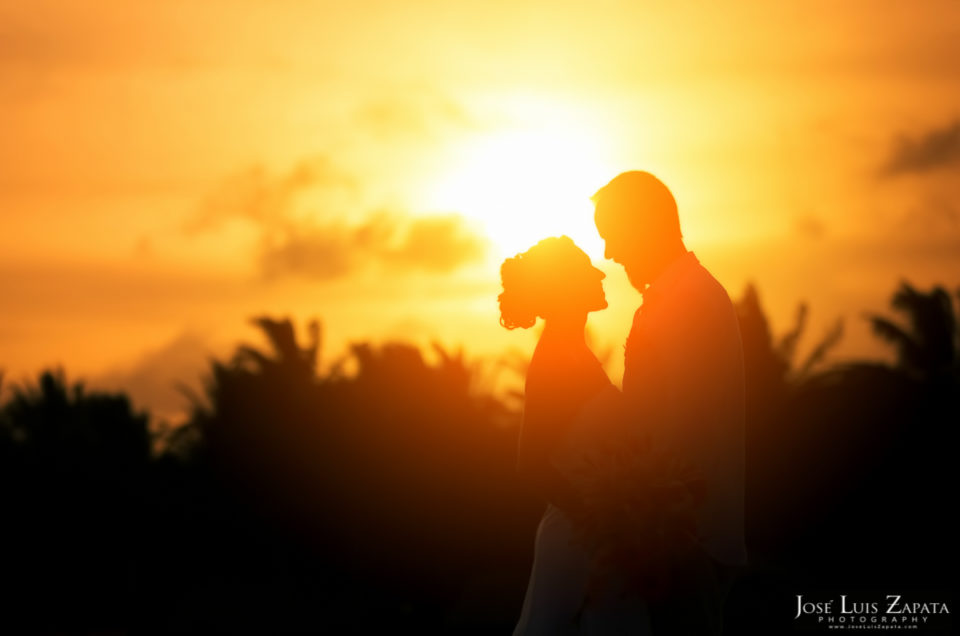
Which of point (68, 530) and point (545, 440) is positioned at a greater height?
point (68, 530)

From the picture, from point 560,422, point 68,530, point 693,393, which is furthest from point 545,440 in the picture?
point 68,530

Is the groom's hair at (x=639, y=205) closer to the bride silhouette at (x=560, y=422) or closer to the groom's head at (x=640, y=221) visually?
the groom's head at (x=640, y=221)

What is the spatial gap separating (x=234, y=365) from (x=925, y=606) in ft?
109

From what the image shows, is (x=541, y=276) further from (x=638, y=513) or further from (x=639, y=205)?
(x=638, y=513)

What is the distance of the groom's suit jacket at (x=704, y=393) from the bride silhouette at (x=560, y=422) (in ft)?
0.90

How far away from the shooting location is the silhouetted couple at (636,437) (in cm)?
449

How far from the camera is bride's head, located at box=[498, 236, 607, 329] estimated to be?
4992 millimetres

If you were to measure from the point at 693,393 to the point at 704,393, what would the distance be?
4 cm

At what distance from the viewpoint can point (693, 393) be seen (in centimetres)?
454

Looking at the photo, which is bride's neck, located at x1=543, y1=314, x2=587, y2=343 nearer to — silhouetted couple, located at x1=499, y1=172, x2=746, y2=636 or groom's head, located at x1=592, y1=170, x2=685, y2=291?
silhouetted couple, located at x1=499, y1=172, x2=746, y2=636

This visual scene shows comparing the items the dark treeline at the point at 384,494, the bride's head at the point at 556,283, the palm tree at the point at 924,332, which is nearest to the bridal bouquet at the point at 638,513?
the bride's head at the point at 556,283

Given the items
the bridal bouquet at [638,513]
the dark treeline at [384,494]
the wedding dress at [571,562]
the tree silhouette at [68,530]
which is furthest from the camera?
the tree silhouette at [68,530]

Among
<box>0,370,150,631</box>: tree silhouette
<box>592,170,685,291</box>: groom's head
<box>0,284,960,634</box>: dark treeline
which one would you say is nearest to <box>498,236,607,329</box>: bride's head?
<box>592,170,685,291</box>: groom's head

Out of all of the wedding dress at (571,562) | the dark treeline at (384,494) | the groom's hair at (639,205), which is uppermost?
the dark treeline at (384,494)
